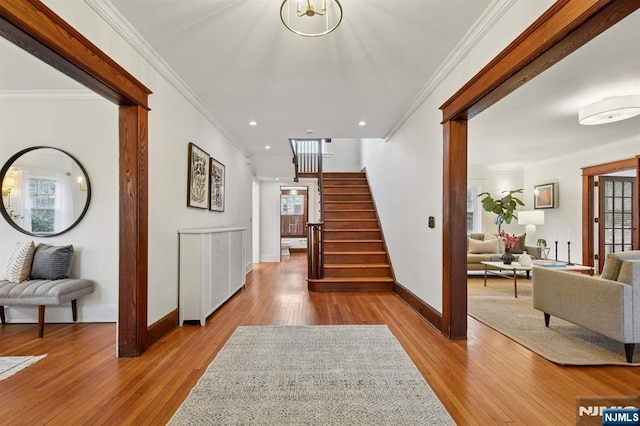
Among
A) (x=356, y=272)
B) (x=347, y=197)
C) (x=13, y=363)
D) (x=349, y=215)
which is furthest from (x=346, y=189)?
(x=13, y=363)

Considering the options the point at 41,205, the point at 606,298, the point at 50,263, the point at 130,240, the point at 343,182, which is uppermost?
the point at 343,182

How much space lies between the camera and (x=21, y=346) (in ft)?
8.46

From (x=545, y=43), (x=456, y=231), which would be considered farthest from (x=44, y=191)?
(x=545, y=43)

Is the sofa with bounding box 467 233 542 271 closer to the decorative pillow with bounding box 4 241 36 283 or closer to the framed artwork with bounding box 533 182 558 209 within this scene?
the framed artwork with bounding box 533 182 558 209

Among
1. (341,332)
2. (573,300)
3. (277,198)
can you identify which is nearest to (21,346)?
(341,332)

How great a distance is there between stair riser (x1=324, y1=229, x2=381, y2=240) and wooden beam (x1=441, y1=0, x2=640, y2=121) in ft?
11.6

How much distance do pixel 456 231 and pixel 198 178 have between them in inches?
114

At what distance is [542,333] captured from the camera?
2.88 meters

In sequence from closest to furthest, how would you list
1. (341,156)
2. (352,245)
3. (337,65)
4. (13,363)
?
1. (13,363)
2. (337,65)
3. (352,245)
4. (341,156)

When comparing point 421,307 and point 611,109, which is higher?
point 611,109

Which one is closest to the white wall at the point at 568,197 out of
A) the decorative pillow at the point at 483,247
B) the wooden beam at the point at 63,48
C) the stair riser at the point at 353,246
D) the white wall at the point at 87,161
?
the decorative pillow at the point at 483,247

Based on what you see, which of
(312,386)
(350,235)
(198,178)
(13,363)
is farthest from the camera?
Result: (350,235)

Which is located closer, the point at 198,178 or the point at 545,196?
the point at 198,178

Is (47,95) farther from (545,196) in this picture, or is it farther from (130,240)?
(545,196)
